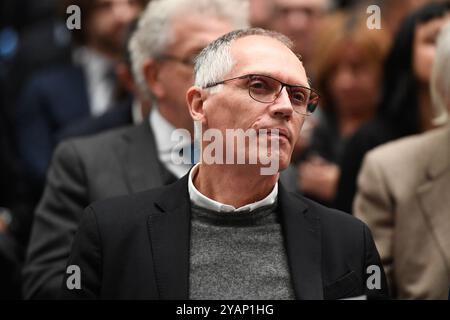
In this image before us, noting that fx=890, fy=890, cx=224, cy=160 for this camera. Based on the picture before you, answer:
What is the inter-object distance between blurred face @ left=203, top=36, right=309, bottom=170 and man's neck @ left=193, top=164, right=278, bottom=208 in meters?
0.08

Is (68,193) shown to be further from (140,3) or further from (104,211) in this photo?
(140,3)

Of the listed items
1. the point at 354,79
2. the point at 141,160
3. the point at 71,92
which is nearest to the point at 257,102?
the point at 141,160

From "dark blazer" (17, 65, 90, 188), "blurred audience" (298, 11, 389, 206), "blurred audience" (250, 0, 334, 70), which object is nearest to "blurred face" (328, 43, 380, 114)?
"blurred audience" (298, 11, 389, 206)

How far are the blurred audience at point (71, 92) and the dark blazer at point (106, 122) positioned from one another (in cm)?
54

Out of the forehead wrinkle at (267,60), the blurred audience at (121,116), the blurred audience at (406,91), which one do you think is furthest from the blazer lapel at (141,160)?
the blurred audience at (406,91)

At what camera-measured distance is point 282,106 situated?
6.91ft

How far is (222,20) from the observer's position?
291cm

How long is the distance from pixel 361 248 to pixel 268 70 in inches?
19.6

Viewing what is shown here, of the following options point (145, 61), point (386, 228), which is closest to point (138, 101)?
point (145, 61)

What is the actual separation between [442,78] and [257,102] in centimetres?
108

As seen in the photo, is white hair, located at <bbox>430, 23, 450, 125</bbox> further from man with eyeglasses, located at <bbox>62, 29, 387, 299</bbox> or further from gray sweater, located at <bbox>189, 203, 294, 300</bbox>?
gray sweater, located at <bbox>189, 203, 294, 300</bbox>

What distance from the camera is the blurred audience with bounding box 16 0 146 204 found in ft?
13.7

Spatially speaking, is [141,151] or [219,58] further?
[141,151]

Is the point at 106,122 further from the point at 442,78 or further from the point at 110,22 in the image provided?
the point at 442,78
